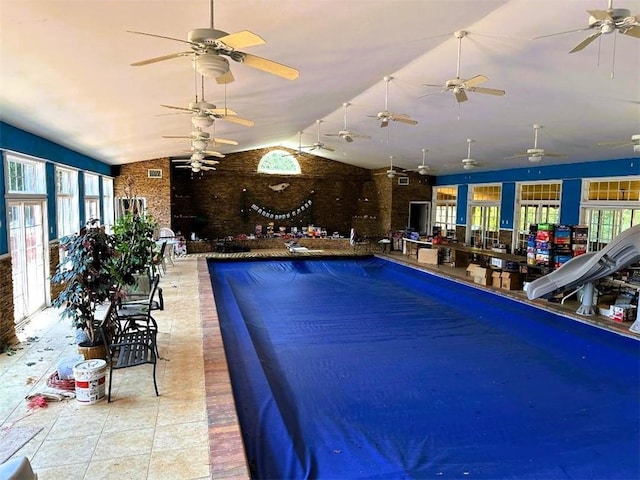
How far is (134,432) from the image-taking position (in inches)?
117

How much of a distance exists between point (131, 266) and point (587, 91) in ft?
20.3

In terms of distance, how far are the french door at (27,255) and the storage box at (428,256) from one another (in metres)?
9.35

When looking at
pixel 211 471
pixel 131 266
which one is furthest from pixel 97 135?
pixel 211 471

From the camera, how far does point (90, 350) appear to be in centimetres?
398

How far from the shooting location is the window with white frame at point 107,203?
11.1 metres

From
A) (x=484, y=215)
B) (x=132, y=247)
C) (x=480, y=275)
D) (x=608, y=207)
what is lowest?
(x=480, y=275)

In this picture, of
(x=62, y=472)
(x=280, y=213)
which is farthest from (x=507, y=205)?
(x=62, y=472)

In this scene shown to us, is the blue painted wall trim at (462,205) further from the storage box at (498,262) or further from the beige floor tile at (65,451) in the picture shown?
the beige floor tile at (65,451)

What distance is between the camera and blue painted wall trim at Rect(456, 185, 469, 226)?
14.1 metres

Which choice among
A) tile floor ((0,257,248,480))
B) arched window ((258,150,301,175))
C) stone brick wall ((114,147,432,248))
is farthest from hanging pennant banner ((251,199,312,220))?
tile floor ((0,257,248,480))

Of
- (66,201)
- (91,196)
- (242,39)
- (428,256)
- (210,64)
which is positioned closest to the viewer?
(242,39)

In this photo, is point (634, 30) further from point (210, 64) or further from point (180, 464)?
point (180, 464)

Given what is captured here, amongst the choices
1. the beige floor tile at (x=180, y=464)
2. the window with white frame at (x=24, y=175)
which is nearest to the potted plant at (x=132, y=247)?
the window with white frame at (x=24, y=175)

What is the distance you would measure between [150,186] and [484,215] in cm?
1025
